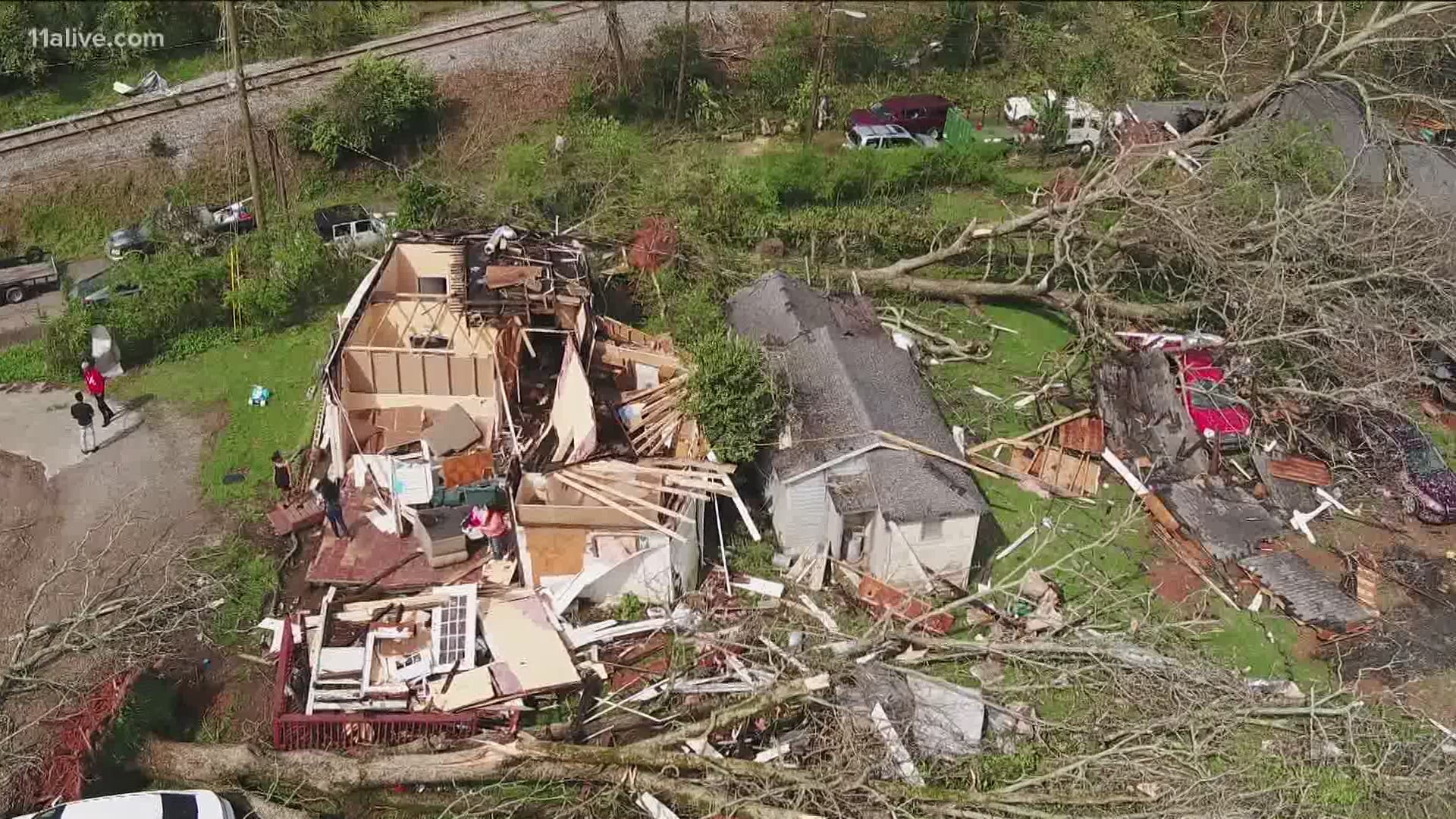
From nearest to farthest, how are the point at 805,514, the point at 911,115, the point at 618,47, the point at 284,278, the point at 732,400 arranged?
the point at 732,400 → the point at 805,514 → the point at 284,278 → the point at 911,115 → the point at 618,47

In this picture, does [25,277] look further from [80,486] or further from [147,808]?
[147,808]

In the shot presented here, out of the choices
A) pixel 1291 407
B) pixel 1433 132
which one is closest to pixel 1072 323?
pixel 1291 407

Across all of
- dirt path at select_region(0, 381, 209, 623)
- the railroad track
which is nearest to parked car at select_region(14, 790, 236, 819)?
dirt path at select_region(0, 381, 209, 623)

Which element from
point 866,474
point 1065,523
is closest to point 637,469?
point 866,474

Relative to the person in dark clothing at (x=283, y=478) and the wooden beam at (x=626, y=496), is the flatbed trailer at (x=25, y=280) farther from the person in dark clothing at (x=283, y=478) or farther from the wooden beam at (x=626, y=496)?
the wooden beam at (x=626, y=496)

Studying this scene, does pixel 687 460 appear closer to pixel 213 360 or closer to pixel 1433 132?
pixel 213 360

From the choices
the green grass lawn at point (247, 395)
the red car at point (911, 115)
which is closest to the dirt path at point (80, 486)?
the green grass lawn at point (247, 395)
